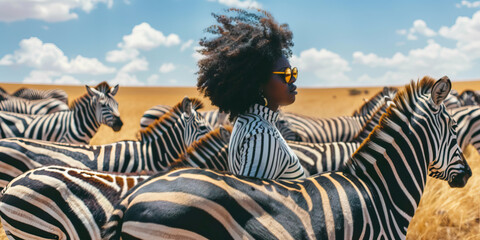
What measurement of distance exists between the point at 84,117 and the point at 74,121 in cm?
26

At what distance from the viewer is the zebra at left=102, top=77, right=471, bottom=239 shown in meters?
2.10

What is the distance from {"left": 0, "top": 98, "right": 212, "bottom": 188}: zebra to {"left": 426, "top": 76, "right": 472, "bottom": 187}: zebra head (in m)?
4.10

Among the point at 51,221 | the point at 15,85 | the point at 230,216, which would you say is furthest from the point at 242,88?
the point at 15,85

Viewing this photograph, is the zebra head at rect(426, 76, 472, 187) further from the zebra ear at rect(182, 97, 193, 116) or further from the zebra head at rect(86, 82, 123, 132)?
the zebra head at rect(86, 82, 123, 132)

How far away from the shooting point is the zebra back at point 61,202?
3.30 meters

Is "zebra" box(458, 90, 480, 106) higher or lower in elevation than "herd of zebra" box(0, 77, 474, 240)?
higher

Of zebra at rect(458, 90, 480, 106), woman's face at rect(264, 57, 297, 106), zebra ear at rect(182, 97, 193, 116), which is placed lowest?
zebra ear at rect(182, 97, 193, 116)

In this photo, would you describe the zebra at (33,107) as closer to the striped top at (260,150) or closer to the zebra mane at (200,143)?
the zebra mane at (200,143)

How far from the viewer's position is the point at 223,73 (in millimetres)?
3154

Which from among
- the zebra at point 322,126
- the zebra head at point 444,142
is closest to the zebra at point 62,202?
the zebra head at point 444,142

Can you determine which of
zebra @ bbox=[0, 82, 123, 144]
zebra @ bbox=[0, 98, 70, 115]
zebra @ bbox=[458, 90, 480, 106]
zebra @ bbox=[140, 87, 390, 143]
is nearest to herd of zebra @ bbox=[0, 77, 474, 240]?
zebra @ bbox=[140, 87, 390, 143]

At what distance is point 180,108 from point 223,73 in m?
4.65

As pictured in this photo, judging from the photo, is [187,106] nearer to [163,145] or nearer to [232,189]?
[163,145]

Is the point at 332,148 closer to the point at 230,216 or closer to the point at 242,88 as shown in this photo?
the point at 242,88
